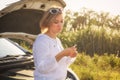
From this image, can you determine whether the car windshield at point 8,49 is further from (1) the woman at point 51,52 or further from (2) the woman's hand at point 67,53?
(2) the woman's hand at point 67,53

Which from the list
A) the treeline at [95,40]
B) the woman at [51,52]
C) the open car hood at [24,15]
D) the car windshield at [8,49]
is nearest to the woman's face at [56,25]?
the woman at [51,52]

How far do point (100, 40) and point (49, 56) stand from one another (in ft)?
40.6

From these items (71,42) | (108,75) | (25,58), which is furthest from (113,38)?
(25,58)

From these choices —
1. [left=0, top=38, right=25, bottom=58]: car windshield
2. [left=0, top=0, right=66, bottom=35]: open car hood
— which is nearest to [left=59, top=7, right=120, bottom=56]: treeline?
[left=0, top=38, right=25, bottom=58]: car windshield

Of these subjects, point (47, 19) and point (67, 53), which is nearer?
point (67, 53)

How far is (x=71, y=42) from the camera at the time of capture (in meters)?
15.9

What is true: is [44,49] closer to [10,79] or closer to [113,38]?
[10,79]

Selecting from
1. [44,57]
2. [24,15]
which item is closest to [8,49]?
[24,15]

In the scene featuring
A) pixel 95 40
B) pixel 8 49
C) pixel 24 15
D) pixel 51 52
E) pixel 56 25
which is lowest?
pixel 95 40

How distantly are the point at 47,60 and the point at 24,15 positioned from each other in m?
1.01

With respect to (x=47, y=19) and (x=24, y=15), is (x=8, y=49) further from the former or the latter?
(x=47, y=19)

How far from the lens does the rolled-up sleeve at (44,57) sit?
2.89m

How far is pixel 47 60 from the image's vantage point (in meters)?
2.89

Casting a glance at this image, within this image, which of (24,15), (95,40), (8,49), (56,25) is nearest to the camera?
(56,25)
